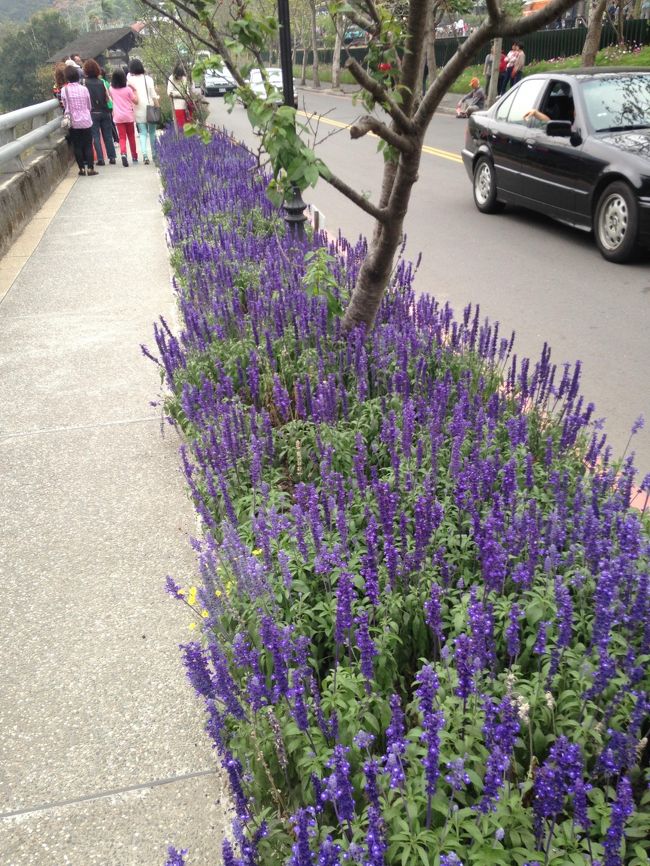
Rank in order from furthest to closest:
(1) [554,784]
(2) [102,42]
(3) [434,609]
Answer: (2) [102,42] < (3) [434,609] < (1) [554,784]

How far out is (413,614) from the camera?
2.81 m

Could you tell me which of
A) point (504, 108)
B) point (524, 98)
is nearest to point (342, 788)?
point (524, 98)

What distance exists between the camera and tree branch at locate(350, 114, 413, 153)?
390 centimetres

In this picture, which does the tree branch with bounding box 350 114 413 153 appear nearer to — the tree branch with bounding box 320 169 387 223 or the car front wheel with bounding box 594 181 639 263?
the tree branch with bounding box 320 169 387 223

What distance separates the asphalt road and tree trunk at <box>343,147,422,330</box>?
57cm

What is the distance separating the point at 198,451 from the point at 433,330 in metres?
1.92

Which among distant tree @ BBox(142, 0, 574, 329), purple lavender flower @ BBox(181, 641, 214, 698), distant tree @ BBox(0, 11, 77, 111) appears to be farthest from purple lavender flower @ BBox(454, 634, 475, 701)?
distant tree @ BBox(0, 11, 77, 111)

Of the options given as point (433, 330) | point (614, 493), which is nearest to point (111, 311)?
point (433, 330)

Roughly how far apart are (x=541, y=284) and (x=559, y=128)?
2371 mm

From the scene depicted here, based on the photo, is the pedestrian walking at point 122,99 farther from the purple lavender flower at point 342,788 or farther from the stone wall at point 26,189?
the purple lavender flower at point 342,788

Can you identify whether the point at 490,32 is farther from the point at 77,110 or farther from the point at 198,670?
the point at 77,110

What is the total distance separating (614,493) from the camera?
327 cm

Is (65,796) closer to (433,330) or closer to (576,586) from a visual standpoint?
(576,586)

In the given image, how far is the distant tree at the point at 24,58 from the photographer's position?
90938 millimetres
